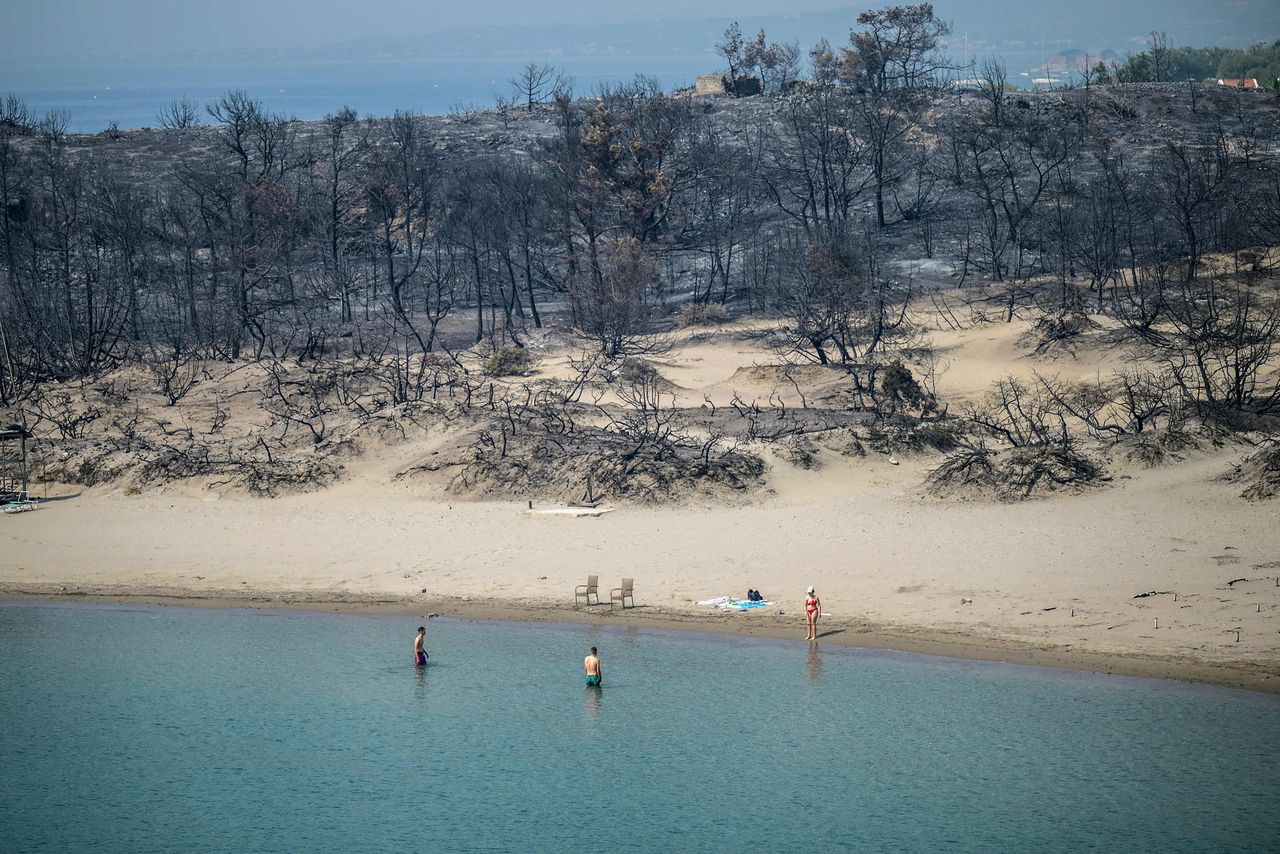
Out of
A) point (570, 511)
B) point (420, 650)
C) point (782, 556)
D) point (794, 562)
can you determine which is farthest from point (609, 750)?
point (570, 511)

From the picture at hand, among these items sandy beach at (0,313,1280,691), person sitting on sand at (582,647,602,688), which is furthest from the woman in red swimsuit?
Result: person sitting on sand at (582,647,602,688)

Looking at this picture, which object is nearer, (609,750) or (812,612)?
(609,750)

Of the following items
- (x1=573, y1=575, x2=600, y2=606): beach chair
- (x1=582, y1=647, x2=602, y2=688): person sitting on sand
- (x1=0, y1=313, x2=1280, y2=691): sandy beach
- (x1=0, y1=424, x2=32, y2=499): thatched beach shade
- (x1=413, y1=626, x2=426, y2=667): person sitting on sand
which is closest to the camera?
(x1=582, y1=647, x2=602, y2=688): person sitting on sand

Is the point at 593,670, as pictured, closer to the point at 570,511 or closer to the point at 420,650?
the point at 420,650

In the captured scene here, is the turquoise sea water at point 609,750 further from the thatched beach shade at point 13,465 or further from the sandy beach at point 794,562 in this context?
the thatched beach shade at point 13,465

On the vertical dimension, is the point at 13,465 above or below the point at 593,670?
above

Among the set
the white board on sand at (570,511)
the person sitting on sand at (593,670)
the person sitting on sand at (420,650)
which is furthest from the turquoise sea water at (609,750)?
the white board on sand at (570,511)

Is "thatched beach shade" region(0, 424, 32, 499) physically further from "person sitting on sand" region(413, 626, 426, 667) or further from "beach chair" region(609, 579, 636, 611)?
"beach chair" region(609, 579, 636, 611)
